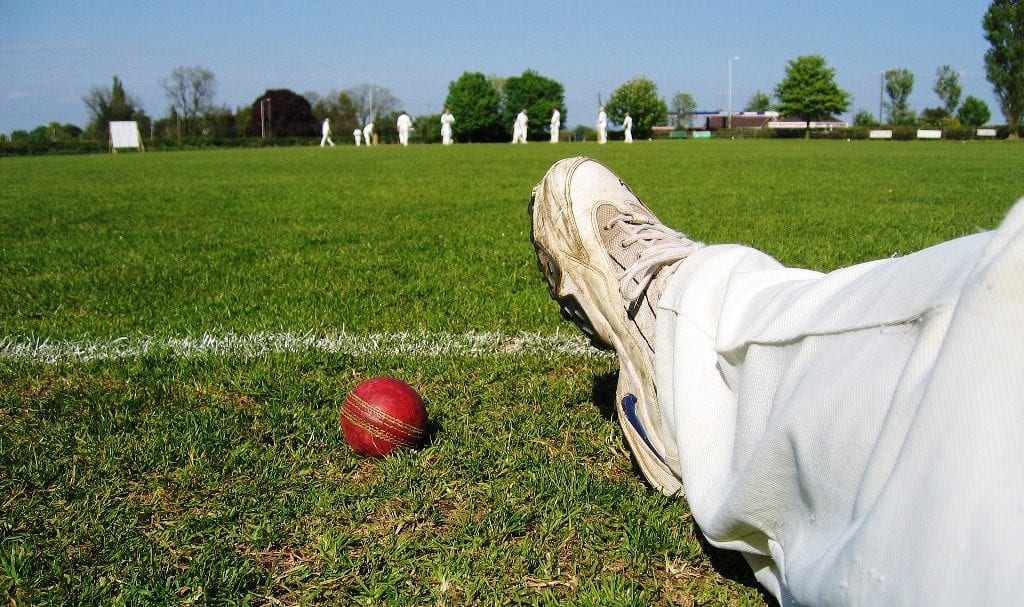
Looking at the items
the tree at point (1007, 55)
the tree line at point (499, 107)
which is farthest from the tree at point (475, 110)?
the tree at point (1007, 55)

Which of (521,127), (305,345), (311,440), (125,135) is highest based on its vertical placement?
(521,127)

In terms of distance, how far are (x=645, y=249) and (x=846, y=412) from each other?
1.18 metres

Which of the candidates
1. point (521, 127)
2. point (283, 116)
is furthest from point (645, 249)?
point (283, 116)

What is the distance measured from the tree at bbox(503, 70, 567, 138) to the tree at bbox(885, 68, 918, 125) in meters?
44.8

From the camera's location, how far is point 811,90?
89.5m

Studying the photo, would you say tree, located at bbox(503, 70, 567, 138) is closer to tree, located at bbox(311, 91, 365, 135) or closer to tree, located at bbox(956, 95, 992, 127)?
tree, located at bbox(311, 91, 365, 135)

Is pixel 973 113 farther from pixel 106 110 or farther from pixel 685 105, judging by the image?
pixel 106 110

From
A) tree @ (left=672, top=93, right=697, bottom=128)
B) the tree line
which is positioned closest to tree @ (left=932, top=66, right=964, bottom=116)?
the tree line

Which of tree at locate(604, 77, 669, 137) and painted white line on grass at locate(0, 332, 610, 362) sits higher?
tree at locate(604, 77, 669, 137)

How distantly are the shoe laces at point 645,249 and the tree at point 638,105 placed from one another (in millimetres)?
98652

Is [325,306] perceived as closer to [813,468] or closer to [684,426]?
[684,426]

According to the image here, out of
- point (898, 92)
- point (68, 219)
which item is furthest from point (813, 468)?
point (898, 92)

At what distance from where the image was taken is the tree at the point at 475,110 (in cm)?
7956

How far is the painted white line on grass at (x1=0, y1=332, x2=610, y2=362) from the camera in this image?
347 centimetres
